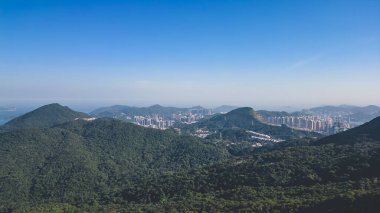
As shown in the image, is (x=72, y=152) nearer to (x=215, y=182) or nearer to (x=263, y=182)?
(x=215, y=182)

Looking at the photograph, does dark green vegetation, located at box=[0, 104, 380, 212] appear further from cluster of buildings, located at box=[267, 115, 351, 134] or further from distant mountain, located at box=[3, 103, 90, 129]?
cluster of buildings, located at box=[267, 115, 351, 134]

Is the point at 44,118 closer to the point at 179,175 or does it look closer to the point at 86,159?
the point at 86,159

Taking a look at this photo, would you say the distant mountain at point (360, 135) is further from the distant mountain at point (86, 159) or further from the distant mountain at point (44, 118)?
the distant mountain at point (44, 118)

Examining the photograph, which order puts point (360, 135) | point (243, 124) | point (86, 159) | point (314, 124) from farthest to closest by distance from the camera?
1. point (314, 124)
2. point (243, 124)
3. point (86, 159)
4. point (360, 135)

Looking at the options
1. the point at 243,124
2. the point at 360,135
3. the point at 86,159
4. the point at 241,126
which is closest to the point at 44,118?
the point at 86,159

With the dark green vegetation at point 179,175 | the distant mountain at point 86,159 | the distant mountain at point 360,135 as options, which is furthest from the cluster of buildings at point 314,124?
the distant mountain at point 360,135

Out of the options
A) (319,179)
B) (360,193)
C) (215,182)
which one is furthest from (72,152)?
(360,193)

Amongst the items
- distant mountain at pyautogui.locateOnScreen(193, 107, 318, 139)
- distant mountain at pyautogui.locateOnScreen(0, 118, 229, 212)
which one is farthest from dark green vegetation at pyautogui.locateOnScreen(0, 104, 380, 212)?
distant mountain at pyautogui.locateOnScreen(193, 107, 318, 139)
